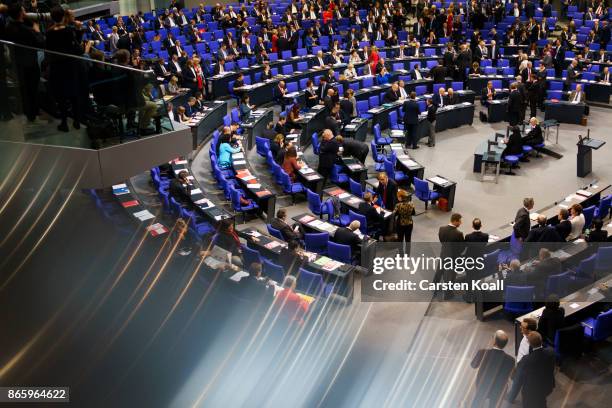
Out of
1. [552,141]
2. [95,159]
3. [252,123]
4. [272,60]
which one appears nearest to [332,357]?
[95,159]

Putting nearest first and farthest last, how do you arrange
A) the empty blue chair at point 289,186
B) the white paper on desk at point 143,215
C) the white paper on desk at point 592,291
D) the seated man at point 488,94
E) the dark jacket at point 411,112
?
the white paper on desk at point 592,291
the white paper on desk at point 143,215
the empty blue chair at point 289,186
the dark jacket at point 411,112
the seated man at point 488,94

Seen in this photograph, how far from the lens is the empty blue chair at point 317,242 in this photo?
1223 cm

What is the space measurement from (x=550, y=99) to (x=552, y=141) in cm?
279

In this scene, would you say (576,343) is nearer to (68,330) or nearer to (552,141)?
(68,330)

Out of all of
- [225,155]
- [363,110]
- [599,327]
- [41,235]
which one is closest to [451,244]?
[599,327]

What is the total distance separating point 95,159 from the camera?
10.4 meters

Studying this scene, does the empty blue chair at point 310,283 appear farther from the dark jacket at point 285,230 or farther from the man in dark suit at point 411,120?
the man in dark suit at point 411,120

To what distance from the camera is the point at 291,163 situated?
15.7 m

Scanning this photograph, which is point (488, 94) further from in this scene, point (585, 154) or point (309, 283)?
point (309, 283)

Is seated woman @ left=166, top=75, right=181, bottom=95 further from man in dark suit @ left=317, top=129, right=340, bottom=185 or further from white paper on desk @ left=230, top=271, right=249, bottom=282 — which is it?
white paper on desk @ left=230, top=271, right=249, bottom=282

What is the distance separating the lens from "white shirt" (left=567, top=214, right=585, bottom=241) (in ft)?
40.2

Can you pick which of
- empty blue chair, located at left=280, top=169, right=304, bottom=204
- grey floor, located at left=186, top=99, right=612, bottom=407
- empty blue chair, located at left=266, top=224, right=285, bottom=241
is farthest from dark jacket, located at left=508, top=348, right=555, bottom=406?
empty blue chair, located at left=280, top=169, right=304, bottom=204

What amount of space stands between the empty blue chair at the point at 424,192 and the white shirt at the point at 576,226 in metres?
3.49

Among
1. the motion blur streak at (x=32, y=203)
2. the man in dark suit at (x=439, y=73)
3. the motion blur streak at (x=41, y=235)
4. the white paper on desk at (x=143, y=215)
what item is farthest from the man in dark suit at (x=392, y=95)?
the motion blur streak at (x=32, y=203)
